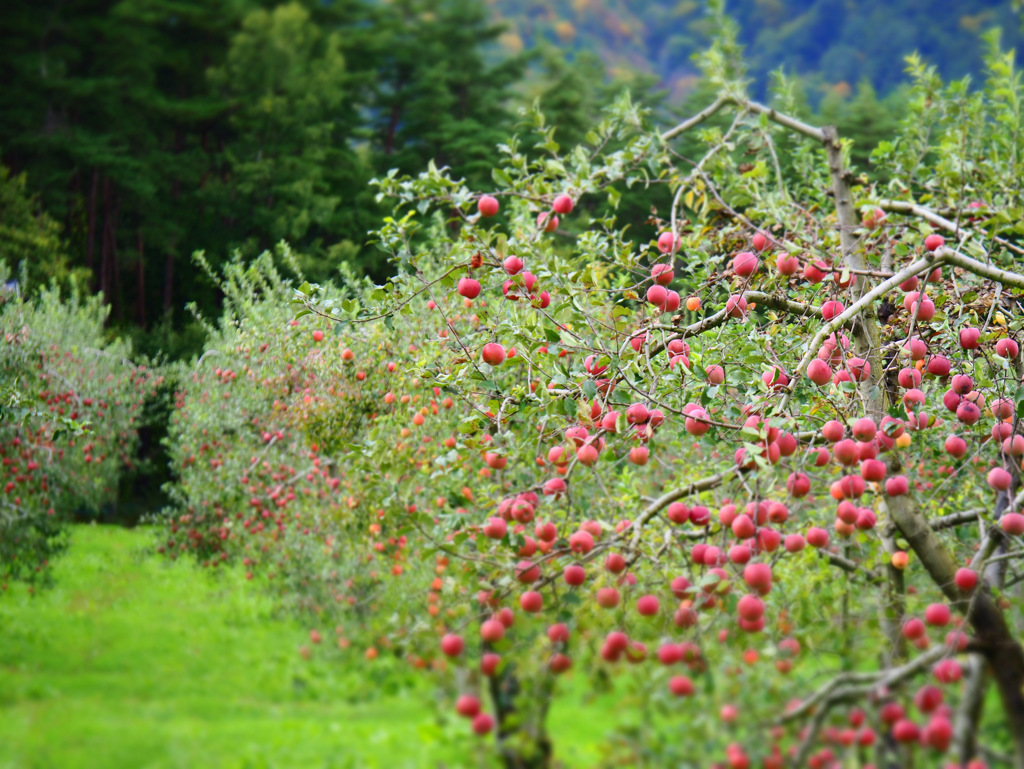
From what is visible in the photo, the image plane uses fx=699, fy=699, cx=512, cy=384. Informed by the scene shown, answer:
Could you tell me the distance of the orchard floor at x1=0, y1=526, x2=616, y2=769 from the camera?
341 centimetres

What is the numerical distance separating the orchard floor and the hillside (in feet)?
129

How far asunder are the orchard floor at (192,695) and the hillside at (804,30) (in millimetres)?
39408

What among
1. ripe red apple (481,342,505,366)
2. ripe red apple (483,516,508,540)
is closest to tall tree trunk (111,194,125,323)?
ripe red apple (481,342,505,366)

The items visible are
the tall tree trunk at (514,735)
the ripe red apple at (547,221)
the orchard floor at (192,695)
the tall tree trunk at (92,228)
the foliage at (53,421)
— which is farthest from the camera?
the tall tree trunk at (92,228)

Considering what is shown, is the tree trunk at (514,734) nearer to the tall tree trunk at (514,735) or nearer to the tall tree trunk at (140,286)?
the tall tree trunk at (514,735)

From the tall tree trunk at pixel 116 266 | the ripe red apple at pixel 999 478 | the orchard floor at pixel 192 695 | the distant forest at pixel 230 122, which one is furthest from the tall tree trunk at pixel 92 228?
the ripe red apple at pixel 999 478

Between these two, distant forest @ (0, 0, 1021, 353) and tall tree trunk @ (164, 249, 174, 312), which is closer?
distant forest @ (0, 0, 1021, 353)

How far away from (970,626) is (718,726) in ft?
3.07

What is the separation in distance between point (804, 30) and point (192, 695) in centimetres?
5942

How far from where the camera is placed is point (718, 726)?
1582mm

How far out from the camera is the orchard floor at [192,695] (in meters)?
3.41

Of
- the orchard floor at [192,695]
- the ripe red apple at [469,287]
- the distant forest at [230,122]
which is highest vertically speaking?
the distant forest at [230,122]

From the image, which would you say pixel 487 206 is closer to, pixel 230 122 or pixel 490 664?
pixel 490 664

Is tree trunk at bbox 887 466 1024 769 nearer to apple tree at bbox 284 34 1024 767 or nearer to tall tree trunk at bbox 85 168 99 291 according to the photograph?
apple tree at bbox 284 34 1024 767
